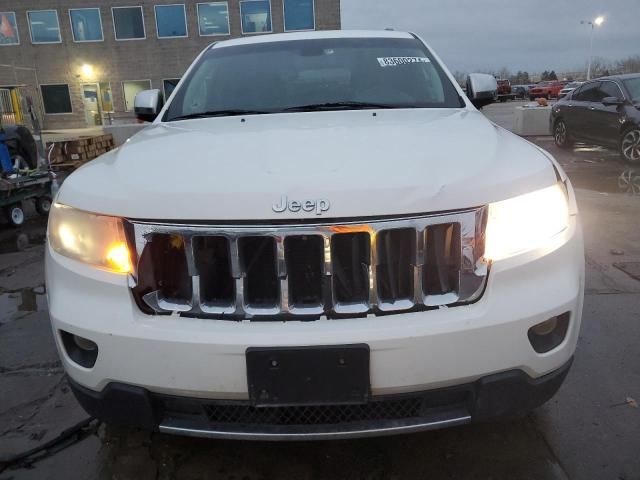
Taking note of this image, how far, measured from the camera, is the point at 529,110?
16.6 m

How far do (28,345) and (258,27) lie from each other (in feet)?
94.0

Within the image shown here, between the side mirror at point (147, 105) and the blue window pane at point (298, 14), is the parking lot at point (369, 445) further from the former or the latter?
the blue window pane at point (298, 14)

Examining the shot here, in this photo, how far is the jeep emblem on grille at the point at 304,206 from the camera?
66.1 inches

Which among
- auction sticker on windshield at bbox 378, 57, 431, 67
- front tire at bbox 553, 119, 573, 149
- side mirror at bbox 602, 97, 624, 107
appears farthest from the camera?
front tire at bbox 553, 119, 573, 149

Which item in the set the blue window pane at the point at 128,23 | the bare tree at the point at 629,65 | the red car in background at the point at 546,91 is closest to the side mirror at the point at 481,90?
the blue window pane at the point at 128,23

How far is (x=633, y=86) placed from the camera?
10.6 metres

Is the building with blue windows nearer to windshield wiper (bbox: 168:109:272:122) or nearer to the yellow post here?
the yellow post

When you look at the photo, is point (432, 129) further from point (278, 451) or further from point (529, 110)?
point (529, 110)

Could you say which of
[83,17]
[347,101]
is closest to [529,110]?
[347,101]

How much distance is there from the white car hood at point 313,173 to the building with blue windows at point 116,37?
28.5 m

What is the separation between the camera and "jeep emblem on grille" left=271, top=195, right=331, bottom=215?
5.50 feet

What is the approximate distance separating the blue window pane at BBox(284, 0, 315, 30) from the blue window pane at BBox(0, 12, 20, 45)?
1519cm

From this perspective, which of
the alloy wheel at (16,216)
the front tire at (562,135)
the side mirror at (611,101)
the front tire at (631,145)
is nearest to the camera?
the alloy wheel at (16,216)

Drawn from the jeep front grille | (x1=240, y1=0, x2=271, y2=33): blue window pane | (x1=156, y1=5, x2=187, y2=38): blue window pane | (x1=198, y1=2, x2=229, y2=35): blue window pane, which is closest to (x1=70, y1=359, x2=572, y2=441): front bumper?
the jeep front grille
